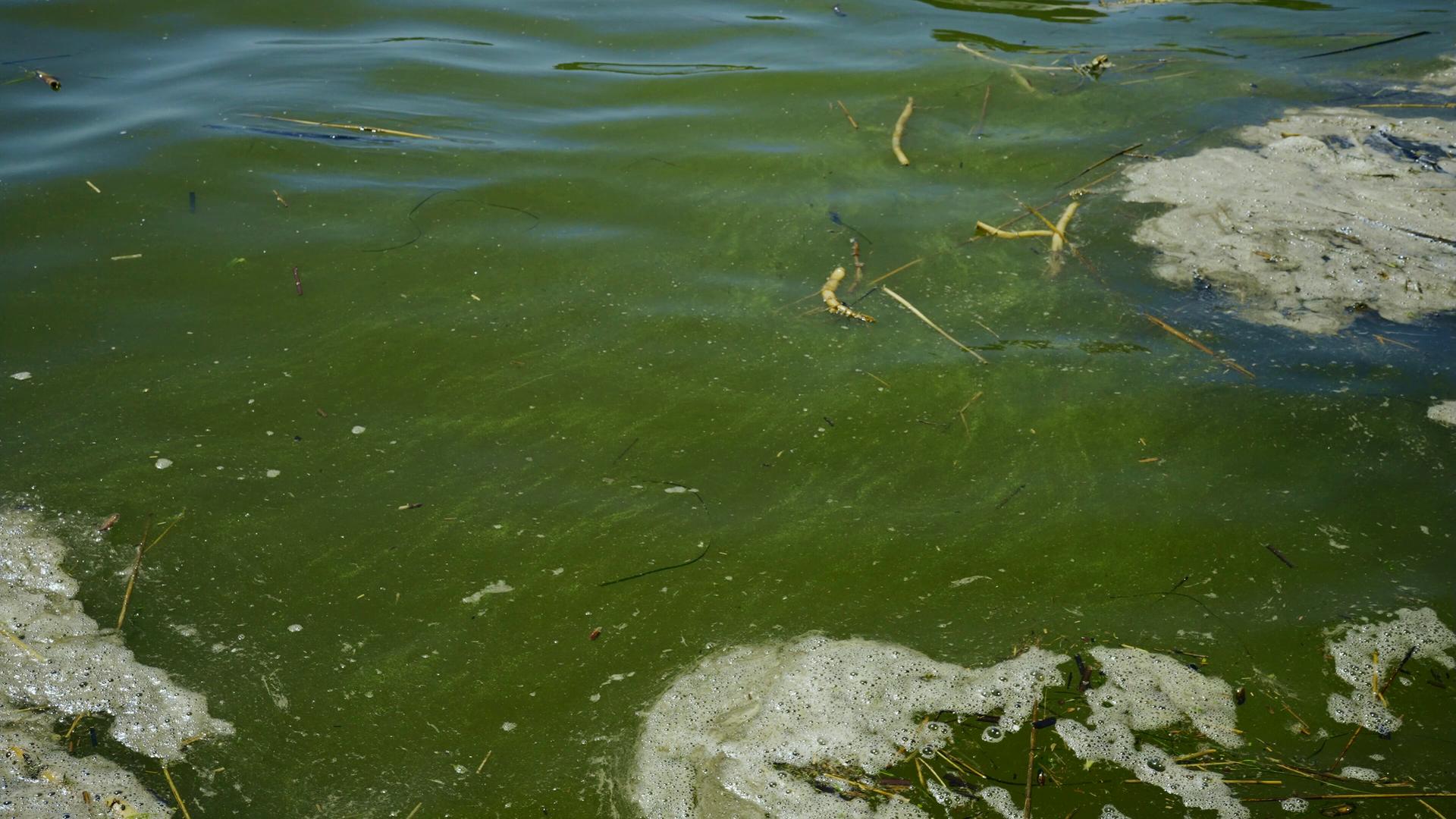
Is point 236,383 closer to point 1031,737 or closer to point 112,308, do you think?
point 112,308

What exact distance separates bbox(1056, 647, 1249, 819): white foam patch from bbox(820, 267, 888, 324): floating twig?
3.93 ft

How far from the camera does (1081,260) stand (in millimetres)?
3129

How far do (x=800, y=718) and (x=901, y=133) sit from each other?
102 inches

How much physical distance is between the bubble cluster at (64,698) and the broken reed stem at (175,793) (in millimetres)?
19

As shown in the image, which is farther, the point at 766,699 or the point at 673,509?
the point at 673,509

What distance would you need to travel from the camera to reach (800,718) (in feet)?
6.22

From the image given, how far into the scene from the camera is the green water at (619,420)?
1.95 m

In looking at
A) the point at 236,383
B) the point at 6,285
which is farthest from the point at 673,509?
the point at 6,285

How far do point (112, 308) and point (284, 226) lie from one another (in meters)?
0.56

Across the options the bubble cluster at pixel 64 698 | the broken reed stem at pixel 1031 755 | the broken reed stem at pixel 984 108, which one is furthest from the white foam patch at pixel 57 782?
the broken reed stem at pixel 984 108

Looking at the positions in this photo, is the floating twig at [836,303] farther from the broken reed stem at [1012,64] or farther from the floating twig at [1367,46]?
the floating twig at [1367,46]

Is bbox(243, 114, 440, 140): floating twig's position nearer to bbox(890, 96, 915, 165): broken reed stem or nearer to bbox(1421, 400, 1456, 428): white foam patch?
bbox(890, 96, 915, 165): broken reed stem

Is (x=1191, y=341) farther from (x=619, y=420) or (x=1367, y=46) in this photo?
(x=1367, y=46)

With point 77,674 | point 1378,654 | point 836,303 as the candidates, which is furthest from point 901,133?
point 77,674
